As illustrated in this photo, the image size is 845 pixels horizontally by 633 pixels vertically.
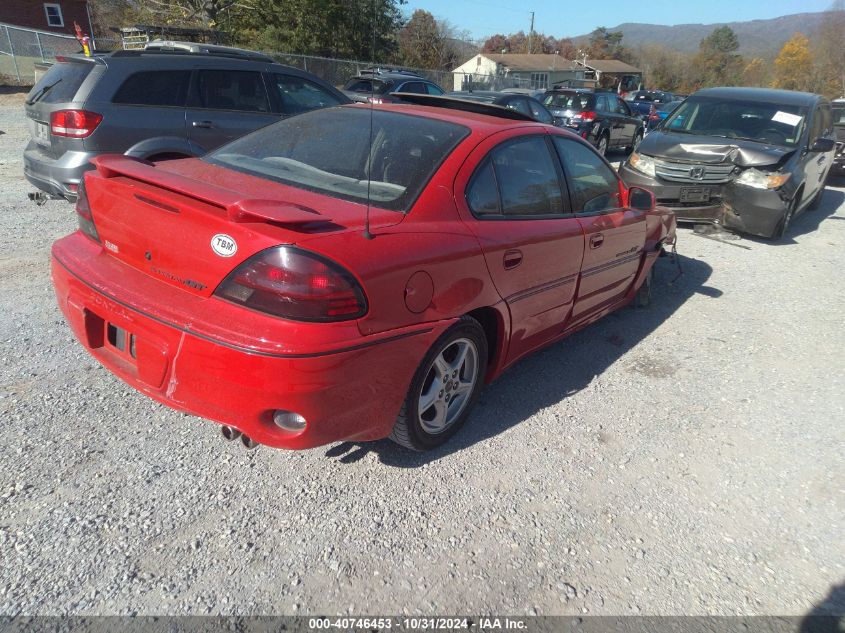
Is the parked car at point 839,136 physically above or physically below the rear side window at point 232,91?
below

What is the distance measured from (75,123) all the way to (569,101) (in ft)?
40.1

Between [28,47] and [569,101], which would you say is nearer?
[569,101]

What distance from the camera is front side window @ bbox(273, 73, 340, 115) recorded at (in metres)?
7.30

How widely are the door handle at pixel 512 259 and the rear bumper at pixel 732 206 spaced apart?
4797mm

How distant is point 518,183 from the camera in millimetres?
Answer: 3355

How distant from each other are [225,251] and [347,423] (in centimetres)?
84

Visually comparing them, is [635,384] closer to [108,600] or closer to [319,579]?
[319,579]

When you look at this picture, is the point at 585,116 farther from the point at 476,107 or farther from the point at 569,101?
the point at 476,107

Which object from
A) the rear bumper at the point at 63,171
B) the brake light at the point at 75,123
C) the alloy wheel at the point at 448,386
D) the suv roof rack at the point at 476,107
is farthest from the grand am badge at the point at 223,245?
the brake light at the point at 75,123

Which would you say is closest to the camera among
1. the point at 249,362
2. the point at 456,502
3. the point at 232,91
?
the point at 249,362

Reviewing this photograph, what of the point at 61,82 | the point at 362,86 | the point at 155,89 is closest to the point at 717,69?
the point at 362,86

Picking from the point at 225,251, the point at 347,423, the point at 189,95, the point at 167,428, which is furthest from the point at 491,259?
the point at 189,95

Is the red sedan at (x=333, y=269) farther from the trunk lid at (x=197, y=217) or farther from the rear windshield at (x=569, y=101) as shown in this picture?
the rear windshield at (x=569, y=101)

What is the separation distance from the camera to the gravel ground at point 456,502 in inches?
89.7
